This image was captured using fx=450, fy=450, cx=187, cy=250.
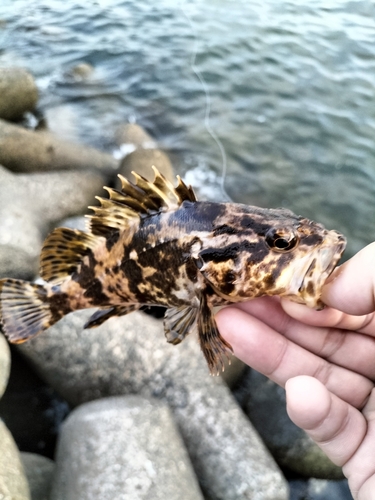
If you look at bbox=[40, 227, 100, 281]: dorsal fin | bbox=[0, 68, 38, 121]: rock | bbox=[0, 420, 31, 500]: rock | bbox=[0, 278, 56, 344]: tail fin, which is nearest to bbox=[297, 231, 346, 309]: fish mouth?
bbox=[40, 227, 100, 281]: dorsal fin

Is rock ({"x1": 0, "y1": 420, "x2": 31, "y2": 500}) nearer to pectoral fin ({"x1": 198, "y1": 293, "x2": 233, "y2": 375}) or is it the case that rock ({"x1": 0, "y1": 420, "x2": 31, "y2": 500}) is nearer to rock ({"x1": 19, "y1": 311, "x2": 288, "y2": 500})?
rock ({"x1": 19, "y1": 311, "x2": 288, "y2": 500})

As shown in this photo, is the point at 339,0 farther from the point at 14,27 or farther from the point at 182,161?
the point at 14,27

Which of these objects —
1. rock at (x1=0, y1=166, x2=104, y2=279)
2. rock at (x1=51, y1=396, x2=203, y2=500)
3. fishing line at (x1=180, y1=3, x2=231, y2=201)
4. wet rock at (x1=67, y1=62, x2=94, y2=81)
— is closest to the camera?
rock at (x1=51, y1=396, x2=203, y2=500)

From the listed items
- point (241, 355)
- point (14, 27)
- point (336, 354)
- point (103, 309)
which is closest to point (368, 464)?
point (336, 354)

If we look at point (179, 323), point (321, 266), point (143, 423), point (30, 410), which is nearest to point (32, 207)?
point (30, 410)

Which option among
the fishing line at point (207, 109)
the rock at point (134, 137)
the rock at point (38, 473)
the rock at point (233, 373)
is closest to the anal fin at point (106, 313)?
the rock at point (38, 473)

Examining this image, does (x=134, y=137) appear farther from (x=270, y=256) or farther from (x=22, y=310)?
(x=270, y=256)
